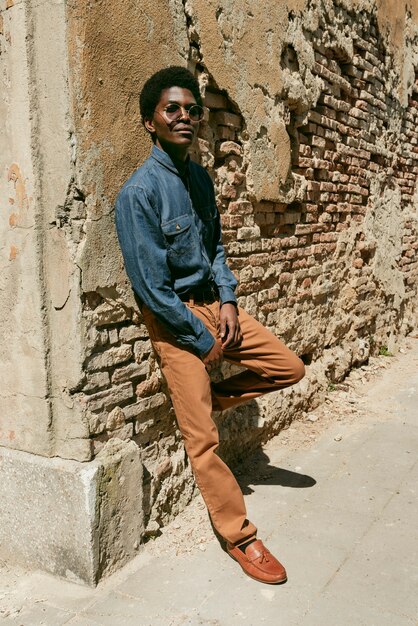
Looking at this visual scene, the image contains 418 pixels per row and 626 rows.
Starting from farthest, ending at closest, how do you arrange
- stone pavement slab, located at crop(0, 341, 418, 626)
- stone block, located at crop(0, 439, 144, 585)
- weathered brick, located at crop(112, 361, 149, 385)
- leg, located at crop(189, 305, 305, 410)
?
leg, located at crop(189, 305, 305, 410), weathered brick, located at crop(112, 361, 149, 385), stone block, located at crop(0, 439, 144, 585), stone pavement slab, located at crop(0, 341, 418, 626)

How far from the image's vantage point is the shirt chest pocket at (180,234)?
2.54 metres

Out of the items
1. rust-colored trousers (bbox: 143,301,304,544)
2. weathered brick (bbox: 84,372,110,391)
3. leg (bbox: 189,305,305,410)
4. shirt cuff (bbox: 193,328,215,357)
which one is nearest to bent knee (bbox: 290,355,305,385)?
leg (bbox: 189,305,305,410)

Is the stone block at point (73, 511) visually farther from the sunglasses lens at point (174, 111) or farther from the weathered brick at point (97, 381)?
the sunglasses lens at point (174, 111)

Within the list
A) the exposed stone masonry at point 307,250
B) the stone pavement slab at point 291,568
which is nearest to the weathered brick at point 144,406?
the exposed stone masonry at point 307,250

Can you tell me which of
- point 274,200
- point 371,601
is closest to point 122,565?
point 371,601

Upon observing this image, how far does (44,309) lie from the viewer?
2.52 meters

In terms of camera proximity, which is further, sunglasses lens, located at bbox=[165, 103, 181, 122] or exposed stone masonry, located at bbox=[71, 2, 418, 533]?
exposed stone masonry, located at bbox=[71, 2, 418, 533]

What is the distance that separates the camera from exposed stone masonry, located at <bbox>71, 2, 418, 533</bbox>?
2797mm

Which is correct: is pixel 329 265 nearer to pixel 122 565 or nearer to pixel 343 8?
pixel 343 8

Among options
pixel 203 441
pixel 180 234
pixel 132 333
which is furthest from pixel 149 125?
pixel 203 441

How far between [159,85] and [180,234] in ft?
2.06

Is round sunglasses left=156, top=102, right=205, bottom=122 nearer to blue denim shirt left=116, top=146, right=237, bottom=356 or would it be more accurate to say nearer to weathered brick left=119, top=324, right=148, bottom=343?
blue denim shirt left=116, top=146, right=237, bottom=356

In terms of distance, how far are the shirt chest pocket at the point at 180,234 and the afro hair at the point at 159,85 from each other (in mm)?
466

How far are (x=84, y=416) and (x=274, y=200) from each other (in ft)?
6.56
